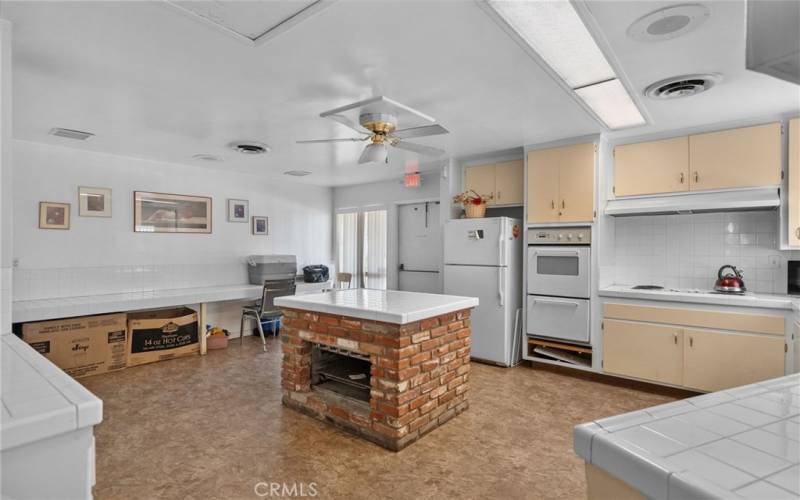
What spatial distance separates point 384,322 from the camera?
8.14 feet

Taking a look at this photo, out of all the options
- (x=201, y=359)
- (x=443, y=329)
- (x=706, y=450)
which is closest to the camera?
(x=706, y=450)

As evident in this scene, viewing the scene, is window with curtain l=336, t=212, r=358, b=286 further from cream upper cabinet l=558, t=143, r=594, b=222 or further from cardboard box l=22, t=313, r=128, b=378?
cream upper cabinet l=558, t=143, r=594, b=222

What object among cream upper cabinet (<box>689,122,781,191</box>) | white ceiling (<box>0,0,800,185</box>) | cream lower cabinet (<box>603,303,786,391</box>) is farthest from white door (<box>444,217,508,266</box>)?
cream upper cabinet (<box>689,122,781,191</box>)

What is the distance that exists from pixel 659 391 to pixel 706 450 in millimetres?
3344

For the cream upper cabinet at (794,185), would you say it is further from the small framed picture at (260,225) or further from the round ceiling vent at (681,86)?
the small framed picture at (260,225)

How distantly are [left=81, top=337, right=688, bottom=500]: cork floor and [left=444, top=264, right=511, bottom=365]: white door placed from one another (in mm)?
459

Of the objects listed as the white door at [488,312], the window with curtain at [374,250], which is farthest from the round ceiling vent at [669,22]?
the window with curtain at [374,250]

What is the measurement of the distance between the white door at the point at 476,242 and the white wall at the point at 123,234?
2.94 meters

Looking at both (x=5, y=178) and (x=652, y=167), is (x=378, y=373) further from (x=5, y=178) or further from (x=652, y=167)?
(x=652, y=167)

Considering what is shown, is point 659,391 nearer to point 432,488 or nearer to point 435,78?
point 432,488

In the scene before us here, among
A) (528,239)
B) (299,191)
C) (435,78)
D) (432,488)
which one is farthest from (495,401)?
(299,191)

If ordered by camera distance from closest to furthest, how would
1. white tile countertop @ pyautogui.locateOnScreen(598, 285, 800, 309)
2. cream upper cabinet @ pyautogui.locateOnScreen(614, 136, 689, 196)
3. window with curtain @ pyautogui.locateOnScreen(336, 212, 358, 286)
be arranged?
white tile countertop @ pyautogui.locateOnScreen(598, 285, 800, 309), cream upper cabinet @ pyautogui.locateOnScreen(614, 136, 689, 196), window with curtain @ pyautogui.locateOnScreen(336, 212, 358, 286)

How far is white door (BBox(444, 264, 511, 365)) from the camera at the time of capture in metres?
4.16

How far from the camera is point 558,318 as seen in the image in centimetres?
395
